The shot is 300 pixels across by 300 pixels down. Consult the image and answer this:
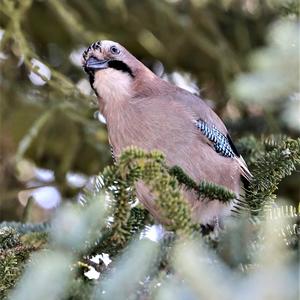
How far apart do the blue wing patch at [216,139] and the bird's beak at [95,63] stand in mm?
457

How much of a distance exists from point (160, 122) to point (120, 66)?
425 millimetres

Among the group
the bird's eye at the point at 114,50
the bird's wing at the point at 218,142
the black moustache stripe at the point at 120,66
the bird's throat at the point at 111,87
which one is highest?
the bird's eye at the point at 114,50

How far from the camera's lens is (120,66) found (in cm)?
330

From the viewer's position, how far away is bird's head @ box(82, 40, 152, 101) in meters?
3.19

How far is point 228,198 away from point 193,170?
0.94 m

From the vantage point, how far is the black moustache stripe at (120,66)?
3.26 meters

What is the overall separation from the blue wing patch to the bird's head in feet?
1.11

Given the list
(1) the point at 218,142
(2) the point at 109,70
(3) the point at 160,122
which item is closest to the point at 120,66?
(2) the point at 109,70

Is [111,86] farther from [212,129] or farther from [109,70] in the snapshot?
[212,129]

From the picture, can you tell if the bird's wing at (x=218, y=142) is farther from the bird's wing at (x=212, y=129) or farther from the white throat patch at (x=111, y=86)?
the white throat patch at (x=111, y=86)

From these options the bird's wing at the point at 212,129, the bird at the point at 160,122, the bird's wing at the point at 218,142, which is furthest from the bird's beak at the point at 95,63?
the bird's wing at the point at 218,142

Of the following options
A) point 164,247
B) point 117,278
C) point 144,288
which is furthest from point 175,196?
point 117,278

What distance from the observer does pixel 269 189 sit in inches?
85.3

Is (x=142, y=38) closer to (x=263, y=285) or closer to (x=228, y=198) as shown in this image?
(x=228, y=198)
